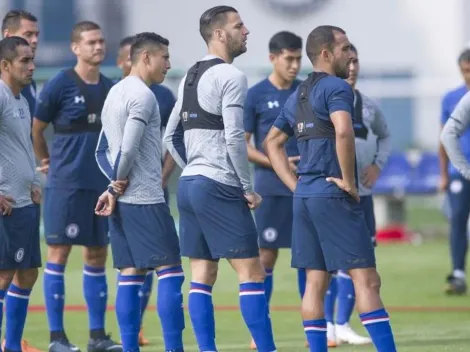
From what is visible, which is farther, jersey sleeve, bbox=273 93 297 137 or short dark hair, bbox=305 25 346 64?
jersey sleeve, bbox=273 93 297 137

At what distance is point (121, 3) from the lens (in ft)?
120

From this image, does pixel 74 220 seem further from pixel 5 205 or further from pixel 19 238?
pixel 5 205

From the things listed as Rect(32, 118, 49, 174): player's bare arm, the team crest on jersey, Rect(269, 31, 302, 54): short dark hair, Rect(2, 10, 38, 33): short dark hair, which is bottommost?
Rect(32, 118, 49, 174): player's bare arm

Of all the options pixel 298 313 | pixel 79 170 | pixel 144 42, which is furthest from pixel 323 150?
pixel 298 313

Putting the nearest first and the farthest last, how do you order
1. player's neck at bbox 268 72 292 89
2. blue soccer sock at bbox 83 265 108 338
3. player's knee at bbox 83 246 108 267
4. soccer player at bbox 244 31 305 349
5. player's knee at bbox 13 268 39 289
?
player's knee at bbox 13 268 39 289, blue soccer sock at bbox 83 265 108 338, player's knee at bbox 83 246 108 267, soccer player at bbox 244 31 305 349, player's neck at bbox 268 72 292 89

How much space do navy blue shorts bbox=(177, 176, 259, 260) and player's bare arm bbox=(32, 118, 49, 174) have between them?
2.26 meters

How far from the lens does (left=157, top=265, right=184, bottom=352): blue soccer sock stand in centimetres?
898

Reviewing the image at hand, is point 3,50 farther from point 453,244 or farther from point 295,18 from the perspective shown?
point 295,18

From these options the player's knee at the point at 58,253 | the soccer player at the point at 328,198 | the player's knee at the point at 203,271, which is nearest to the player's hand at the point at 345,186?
the soccer player at the point at 328,198

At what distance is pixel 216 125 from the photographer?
8734 mm

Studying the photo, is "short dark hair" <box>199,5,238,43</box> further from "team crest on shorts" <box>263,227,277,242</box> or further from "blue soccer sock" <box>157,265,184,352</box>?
"team crest on shorts" <box>263,227,277,242</box>

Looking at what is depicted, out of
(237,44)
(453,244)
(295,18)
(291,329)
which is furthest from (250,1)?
(237,44)

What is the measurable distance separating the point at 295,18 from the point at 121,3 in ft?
15.1

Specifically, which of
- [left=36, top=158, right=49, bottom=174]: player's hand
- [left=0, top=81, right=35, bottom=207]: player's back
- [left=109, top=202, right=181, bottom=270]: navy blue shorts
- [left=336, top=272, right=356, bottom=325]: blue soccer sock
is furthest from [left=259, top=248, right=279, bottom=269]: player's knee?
[left=0, top=81, right=35, bottom=207]: player's back
